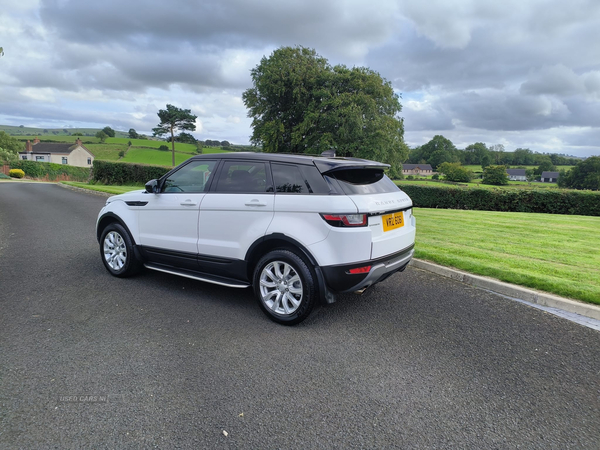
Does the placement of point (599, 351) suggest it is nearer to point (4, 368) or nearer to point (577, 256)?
point (577, 256)

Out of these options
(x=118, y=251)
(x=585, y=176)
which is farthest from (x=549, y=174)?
(x=118, y=251)

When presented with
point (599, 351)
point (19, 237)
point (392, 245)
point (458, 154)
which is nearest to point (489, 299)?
point (599, 351)

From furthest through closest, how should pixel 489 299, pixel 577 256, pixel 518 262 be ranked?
pixel 577 256, pixel 518 262, pixel 489 299

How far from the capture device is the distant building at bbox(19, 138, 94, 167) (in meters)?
84.9

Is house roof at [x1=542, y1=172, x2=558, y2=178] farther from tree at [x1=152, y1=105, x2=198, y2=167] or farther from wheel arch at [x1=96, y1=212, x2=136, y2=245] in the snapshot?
wheel arch at [x1=96, y1=212, x2=136, y2=245]

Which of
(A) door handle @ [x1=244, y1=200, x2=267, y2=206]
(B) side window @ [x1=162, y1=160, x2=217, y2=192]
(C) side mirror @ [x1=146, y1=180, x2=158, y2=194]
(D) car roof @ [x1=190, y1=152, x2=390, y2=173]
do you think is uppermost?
(D) car roof @ [x1=190, y1=152, x2=390, y2=173]

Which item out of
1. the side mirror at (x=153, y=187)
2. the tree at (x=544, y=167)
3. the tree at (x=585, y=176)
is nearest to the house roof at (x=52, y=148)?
the side mirror at (x=153, y=187)

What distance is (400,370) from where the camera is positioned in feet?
10.1

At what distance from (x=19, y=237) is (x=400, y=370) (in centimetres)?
882

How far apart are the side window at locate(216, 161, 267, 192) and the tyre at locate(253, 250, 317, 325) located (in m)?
0.83

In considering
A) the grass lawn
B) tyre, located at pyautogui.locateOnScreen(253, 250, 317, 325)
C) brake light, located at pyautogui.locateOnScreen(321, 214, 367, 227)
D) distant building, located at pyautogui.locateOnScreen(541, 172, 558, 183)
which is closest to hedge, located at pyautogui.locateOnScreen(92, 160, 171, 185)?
the grass lawn

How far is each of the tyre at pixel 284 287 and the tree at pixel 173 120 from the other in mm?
55609

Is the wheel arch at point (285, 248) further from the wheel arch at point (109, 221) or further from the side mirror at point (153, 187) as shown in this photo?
the wheel arch at point (109, 221)

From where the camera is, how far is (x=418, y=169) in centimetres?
11556
